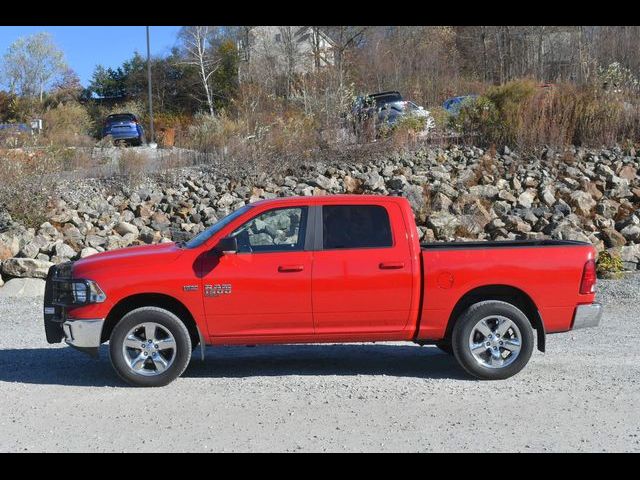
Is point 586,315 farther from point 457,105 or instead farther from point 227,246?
point 457,105

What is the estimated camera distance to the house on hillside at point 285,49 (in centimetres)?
3816

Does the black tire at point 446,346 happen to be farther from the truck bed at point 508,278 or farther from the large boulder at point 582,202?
the large boulder at point 582,202

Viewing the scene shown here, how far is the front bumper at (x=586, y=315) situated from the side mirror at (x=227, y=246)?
134 inches

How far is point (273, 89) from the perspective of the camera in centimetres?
3148

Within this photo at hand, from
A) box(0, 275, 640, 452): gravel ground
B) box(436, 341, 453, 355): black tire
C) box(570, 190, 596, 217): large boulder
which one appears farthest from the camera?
box(570, 190, 596, 217): large boulder

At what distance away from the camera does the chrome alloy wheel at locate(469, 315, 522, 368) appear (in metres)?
8.19

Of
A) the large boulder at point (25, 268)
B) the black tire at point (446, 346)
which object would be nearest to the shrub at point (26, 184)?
the large boulder at point (25, 268)

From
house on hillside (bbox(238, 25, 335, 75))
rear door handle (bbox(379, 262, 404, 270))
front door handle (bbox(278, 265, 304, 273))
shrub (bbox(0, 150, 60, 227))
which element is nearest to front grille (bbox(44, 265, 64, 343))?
front door handle (bbox(278, 265, 304, 273))

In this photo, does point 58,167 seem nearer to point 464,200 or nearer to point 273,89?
point 464,200

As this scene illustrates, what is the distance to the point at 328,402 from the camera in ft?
24.1

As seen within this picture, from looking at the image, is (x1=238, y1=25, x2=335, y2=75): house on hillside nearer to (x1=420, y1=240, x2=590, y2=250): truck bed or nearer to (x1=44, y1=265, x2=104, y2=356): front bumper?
(x1=420, y1=240, x2=590, y2=250): truck bed

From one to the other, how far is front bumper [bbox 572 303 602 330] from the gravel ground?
0.53 m

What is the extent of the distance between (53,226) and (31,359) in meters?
8.30

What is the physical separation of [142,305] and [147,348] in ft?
1.44
